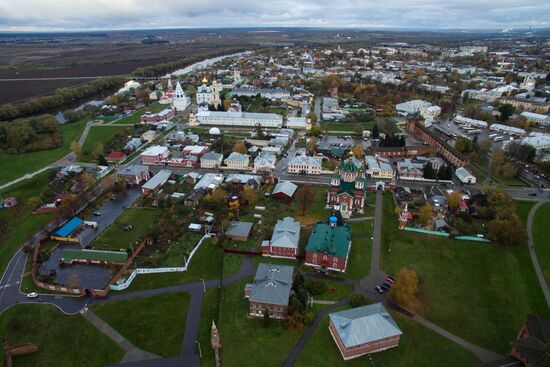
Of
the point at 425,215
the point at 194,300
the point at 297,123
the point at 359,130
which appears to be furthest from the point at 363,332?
the point at 297,123

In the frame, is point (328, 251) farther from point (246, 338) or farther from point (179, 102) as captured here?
point (179, 102)

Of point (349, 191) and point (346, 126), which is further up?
point (349, 191)

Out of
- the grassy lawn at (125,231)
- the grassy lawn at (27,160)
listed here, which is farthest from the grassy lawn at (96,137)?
the grassy lawn at (125,231)

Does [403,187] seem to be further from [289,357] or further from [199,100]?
[199,100]

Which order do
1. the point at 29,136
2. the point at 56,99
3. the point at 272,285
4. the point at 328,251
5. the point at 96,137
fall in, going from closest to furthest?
1. the point at 272,285
2. the point at 328,251
3. the point at 29,136
4. the point at 96,137
5. the point at 56,99

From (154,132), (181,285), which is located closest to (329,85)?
(154,132)
